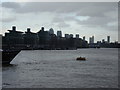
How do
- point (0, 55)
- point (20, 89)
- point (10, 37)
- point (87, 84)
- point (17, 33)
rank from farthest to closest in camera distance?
point (17, 33), point (10, 37), point (0, 55), point (87, 84), point (20, 89)

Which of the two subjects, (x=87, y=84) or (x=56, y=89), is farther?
(x=87, y=84)

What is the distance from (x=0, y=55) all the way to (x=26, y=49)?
14277 centimetres

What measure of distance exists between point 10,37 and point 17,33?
1285cm

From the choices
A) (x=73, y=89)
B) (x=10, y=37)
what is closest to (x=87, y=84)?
(x=73, y=89)

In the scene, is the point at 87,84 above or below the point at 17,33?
below

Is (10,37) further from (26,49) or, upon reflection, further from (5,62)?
(5,62)

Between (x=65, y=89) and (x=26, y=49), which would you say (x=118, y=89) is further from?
(x=26, y=49)

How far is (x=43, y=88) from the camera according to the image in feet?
80.4

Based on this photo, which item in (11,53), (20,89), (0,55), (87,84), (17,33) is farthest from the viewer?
(17,33)

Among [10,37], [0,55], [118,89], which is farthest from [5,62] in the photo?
[10,37]

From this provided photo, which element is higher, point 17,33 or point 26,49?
point 17,33

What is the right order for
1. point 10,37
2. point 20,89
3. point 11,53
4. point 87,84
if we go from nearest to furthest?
1. point 20,89
2. point 87,84
3. point 11,53
4. point 10,37

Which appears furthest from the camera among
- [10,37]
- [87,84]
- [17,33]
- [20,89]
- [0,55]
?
[17,33]

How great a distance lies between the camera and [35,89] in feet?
77.5
